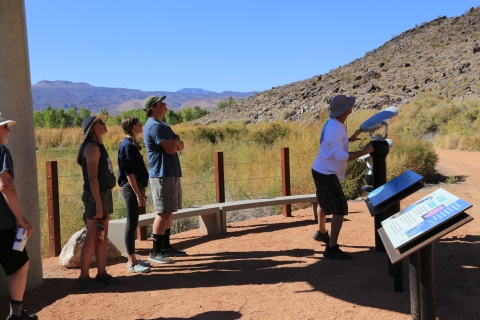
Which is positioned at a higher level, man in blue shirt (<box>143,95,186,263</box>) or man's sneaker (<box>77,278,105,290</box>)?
man in blue shirt (<box>143,95,186,263</box>)

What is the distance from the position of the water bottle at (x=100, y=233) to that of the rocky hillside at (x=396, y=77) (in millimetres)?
34081

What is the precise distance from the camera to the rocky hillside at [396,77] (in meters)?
43.3

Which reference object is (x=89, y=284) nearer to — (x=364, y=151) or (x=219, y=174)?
(x=364, y=151)

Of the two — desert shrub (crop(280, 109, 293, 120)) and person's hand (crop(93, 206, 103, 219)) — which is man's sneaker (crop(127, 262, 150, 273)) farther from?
desert shrub (crop(280, 109, 293, 120))

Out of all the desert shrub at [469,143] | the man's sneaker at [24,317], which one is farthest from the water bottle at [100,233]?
the desert shrub at [469,143]

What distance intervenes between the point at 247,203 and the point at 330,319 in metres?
4.27

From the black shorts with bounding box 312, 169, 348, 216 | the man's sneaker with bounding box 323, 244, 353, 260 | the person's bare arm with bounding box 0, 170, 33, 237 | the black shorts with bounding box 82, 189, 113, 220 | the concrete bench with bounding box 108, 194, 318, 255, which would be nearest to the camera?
the person's bare arm with bounding box 0, 170, 33, 237

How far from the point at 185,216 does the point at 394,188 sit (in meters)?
3.77

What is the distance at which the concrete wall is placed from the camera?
17.4ft

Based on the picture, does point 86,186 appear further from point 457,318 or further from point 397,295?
point 457,318

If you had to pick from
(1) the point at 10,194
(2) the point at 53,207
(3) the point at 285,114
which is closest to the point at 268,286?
(1) the point at 10,194

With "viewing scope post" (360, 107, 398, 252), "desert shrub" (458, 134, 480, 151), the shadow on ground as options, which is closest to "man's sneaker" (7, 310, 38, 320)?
the shadow on ground

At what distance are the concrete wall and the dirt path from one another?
726mm

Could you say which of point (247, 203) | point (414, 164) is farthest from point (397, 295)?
point (414, 164)
